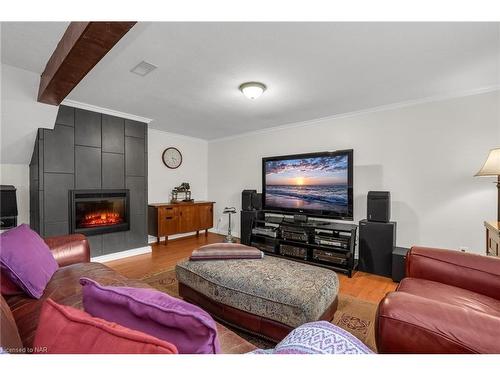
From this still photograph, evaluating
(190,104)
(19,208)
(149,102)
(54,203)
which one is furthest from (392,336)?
(19,208)

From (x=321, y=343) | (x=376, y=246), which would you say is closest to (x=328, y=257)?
(x=376, y=246)

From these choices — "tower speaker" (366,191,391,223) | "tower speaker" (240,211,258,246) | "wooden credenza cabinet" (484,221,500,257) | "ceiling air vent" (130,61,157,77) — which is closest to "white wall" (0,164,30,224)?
"ceiling air vent" (130,61,157,77)

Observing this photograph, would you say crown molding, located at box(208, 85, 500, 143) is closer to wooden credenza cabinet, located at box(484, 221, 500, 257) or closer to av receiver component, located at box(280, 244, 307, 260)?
wooden credenza cabinet, located at box(484, 221, 500, 257)

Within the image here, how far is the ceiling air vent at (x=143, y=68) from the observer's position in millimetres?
2172

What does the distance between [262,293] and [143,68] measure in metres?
2.25

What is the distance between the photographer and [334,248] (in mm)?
3078

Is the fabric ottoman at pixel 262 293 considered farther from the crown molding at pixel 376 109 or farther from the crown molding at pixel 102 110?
the crown molding at pixel 102 110

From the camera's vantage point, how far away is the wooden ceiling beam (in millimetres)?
1411

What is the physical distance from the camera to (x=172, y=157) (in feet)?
16.2

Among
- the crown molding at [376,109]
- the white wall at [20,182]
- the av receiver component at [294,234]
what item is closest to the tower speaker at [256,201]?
the av receiver component at [294,234]

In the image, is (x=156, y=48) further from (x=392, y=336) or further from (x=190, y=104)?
(x=392, y=336)

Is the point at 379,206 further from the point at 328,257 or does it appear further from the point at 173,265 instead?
the point at 173,265

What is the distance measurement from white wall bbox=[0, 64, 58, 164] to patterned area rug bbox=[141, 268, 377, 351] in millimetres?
2290

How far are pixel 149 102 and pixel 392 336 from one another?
3410 millimetres
